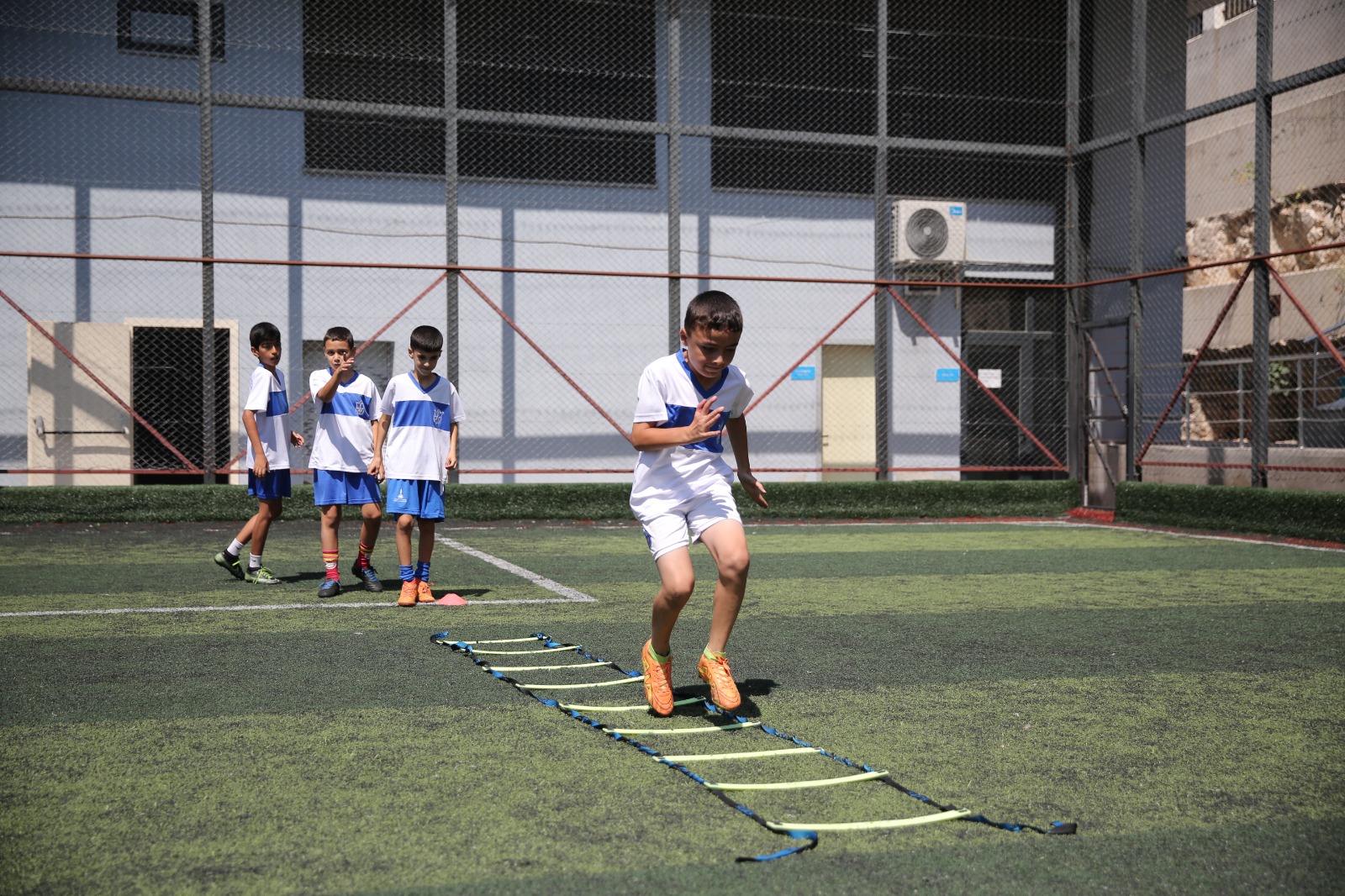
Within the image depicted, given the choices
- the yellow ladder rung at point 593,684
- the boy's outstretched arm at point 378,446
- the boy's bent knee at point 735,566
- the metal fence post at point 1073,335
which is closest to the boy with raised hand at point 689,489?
the boy's bent knee at point 735,566

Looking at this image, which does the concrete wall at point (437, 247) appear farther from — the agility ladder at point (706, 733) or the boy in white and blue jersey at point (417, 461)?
the agility ladder at point (706, 733)

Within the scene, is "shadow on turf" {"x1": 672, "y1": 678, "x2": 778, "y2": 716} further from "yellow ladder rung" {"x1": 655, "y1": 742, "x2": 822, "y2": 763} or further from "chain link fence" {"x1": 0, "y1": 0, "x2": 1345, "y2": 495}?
"chain link fence" {"x1": 0, "y1": 0, "x2": 1345, "y2": 495}

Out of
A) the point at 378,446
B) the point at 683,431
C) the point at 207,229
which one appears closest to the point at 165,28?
the point at 207,229

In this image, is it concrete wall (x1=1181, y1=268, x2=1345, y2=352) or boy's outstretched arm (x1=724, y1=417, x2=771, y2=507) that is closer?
boy's outstretched arm (x1=724, y1=417, x2=771, y2=507)

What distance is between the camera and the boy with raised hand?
13.0 feet

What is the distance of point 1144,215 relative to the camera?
1625cm

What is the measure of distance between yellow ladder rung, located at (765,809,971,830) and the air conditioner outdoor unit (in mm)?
13594

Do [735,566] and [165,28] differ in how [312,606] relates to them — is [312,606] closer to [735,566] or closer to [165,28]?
[735,566]

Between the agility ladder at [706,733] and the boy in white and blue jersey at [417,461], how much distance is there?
1098 mm

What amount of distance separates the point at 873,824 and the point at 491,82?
13.7 m

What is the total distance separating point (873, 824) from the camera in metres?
2.85

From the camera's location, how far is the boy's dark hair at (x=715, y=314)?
3.91 metres

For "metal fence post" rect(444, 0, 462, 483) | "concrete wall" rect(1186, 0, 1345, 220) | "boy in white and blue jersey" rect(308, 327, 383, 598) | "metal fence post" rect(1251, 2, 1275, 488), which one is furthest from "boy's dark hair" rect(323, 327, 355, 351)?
"concrete wall" rect(1186, 0, 1345, 220)

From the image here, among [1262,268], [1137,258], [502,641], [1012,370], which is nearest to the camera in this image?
[502,641]
